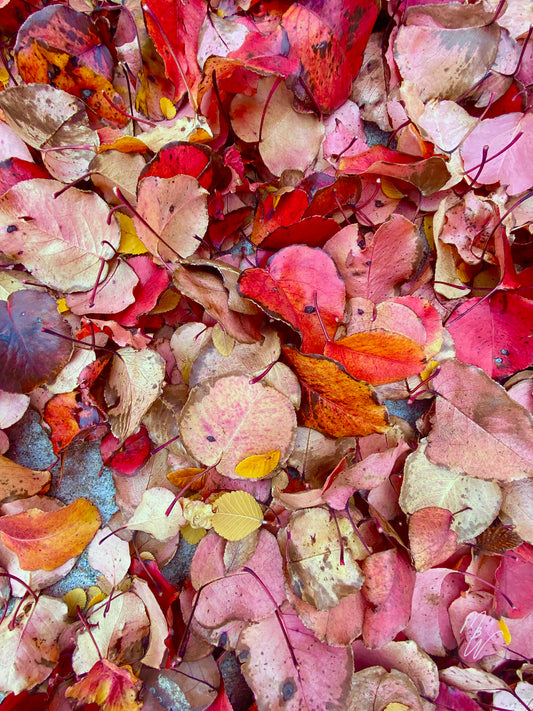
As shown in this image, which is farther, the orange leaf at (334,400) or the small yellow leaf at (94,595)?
the small yellow leaf at (94,595)

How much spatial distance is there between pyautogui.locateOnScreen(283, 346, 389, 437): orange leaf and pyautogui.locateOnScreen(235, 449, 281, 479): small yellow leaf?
0.06 meters

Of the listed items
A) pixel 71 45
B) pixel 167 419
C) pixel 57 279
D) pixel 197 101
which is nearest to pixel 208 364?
pixel 167 419

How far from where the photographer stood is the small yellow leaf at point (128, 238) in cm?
65

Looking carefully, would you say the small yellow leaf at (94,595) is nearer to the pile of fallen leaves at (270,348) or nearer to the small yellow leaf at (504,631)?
the pile of fallen leaves at (270,348)

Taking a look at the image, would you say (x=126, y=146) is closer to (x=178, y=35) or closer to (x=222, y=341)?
(x=178, y=35)

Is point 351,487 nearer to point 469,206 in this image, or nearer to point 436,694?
point 436,694

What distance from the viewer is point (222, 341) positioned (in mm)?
604

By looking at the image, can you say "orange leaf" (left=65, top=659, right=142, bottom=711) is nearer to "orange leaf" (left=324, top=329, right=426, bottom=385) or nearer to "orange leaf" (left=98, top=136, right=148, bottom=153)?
"orange leaf" (left=324, top=329, right=426, bottom=385)

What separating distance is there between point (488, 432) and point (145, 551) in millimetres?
481

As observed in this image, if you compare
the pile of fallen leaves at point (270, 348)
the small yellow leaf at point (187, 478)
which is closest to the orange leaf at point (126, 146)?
the pile of fallen leaves at point (270, 348)

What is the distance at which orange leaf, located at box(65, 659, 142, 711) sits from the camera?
22.8 inches

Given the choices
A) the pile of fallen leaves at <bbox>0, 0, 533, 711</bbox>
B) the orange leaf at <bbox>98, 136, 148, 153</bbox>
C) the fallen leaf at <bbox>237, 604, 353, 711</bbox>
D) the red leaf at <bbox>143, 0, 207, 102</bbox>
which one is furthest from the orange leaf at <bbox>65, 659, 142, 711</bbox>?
the red leaf at <bbox>143, 0, 207, 102</bbox>

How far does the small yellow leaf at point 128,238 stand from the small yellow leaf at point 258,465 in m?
0.31

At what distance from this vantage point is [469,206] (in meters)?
0.66
